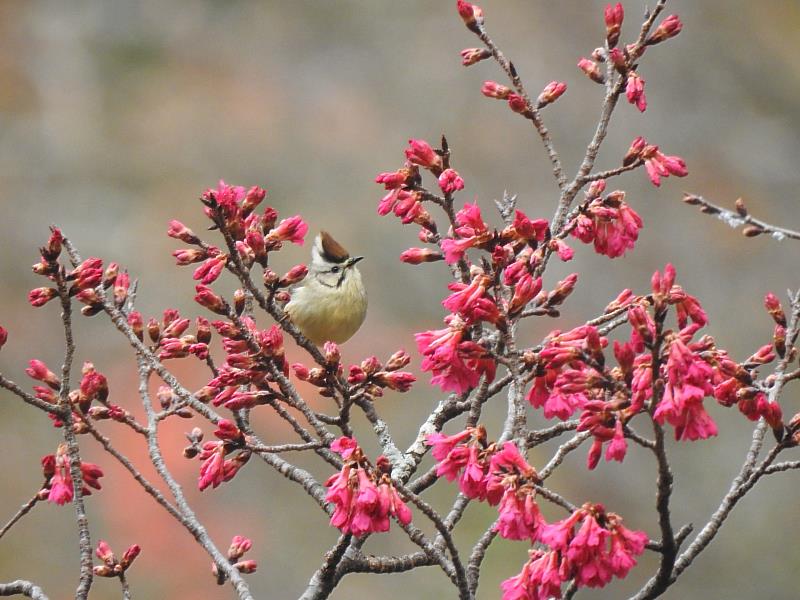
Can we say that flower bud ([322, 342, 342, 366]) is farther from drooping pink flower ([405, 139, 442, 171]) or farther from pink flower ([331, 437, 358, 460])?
drooping pink flower ([405, 139, 442, 171])

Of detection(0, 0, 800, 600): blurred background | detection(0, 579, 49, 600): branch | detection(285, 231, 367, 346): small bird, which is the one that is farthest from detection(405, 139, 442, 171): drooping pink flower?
detection(0, 0, 800, 600): blurred background

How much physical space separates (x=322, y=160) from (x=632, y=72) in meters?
8.31

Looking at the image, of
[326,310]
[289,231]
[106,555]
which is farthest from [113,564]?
[326,310]

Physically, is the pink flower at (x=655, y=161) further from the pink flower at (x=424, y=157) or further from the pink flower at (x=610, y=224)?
the pink flower at (x=424, y=157)

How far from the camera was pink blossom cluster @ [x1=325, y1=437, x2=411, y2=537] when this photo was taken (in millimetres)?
1801

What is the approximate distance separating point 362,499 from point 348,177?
347 inches

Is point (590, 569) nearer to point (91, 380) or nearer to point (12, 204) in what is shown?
point (91, 380)

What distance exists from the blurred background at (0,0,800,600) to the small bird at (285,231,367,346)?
2977mm

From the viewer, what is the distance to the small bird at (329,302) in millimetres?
4770

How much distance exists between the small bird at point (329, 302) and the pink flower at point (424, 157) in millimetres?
2360

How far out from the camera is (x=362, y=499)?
1787mm

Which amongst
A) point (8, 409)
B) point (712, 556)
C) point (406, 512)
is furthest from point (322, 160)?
point (406, 512)

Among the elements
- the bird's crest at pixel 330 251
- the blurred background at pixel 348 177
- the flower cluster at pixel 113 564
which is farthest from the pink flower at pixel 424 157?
the blurred background at pixel 348 177

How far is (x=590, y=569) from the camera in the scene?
1.74 metres
